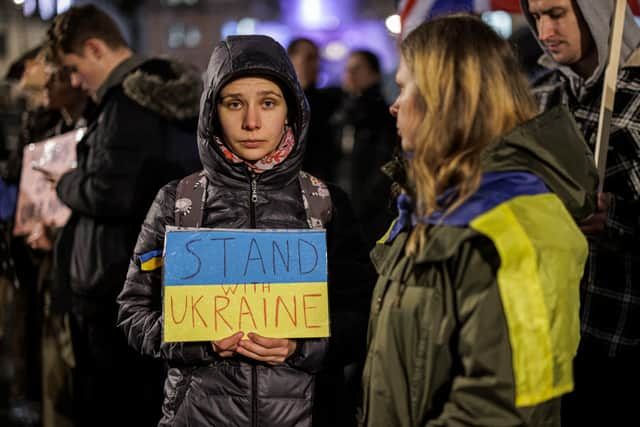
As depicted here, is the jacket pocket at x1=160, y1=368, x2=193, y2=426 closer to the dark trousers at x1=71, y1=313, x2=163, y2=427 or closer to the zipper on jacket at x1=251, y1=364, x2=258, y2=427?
the zipper on jacket at x1=251, y1=364, x2=258, y2=427

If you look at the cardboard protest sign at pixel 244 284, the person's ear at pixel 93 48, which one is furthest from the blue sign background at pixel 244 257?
the person's ear at pixel 93 48

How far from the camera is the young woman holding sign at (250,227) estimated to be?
243 cm

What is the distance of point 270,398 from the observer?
2436 millimetres

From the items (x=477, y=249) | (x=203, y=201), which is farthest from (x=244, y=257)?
(x=477, y=249)

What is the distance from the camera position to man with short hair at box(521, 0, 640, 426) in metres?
2.94

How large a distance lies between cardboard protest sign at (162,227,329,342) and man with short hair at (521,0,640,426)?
1.25 m

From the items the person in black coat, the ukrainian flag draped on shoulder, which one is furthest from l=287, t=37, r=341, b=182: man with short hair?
the ukrainian flag draped on shoulder

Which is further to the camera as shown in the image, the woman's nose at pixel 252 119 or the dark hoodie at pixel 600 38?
the dark hoodie at pixel 600 38

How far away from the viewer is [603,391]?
10.0ft

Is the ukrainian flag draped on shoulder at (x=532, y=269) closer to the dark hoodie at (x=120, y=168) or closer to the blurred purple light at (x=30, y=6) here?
the dark hoodie at (x=120, y=168)

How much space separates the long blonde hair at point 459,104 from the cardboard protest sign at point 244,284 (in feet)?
1.68

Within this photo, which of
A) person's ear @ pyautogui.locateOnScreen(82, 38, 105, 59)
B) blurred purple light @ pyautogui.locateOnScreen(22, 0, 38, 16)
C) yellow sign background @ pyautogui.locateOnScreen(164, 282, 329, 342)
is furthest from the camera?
blurred purple light @ pyautogui.locateOnScreen(22, 0, 38, 16)

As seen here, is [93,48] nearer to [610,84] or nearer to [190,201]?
[190,201]

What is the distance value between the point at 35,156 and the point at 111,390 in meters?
1.48
